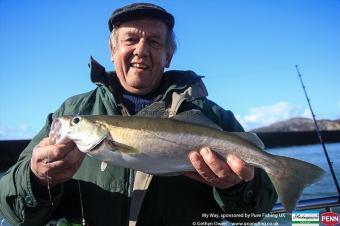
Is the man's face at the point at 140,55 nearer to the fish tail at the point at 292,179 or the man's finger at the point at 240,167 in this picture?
the man's finger at the point at 240,167

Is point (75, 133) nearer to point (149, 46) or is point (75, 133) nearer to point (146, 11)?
point (149, 46)

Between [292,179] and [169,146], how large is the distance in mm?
1283

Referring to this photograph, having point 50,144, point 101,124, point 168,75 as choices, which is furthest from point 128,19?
point 50,144

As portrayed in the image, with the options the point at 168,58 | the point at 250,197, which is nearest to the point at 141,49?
the point at 168,58

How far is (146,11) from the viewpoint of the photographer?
Answer: 4.61 m

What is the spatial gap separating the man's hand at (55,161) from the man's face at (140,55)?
1.30 meters

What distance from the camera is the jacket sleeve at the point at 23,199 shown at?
3630mm

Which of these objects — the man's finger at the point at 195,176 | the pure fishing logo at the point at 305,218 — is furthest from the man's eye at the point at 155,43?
the pure fishing logo at the point at 305,218

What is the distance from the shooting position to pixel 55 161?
11.1 ft

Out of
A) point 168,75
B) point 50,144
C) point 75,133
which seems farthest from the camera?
point 168,75

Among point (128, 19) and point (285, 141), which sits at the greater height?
point (128, 19)

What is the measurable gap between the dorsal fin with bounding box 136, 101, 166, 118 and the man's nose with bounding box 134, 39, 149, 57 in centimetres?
71

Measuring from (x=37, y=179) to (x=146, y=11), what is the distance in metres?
2.36

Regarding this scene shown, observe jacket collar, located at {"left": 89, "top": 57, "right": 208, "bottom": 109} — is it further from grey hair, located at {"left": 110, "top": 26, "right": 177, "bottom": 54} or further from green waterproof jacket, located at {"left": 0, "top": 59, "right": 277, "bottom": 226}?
grey hair, located at {"left": 110, "top": 26, "right": 177, "bottom": 54}
